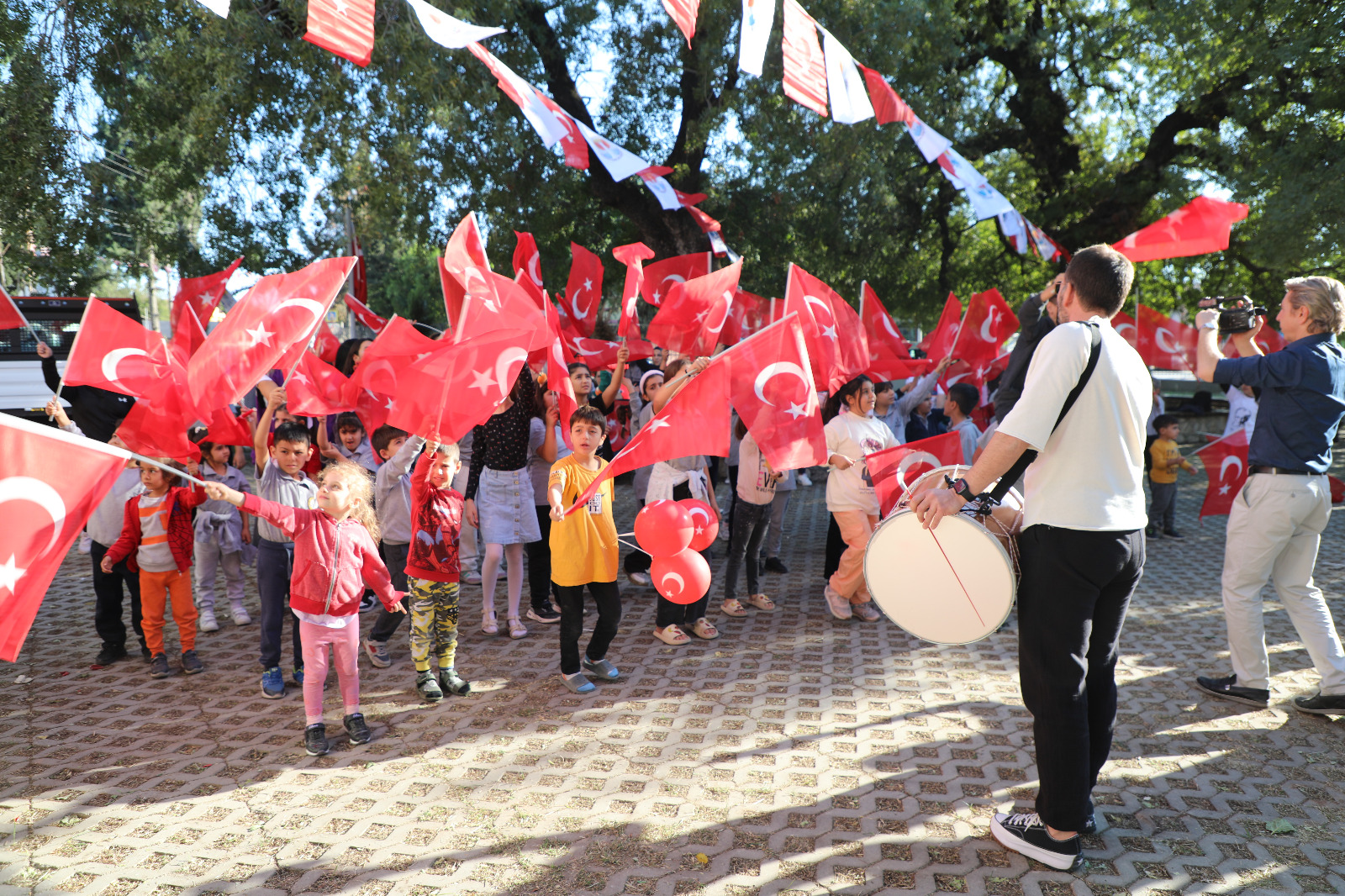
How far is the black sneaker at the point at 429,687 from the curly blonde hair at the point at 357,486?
0.96 metres

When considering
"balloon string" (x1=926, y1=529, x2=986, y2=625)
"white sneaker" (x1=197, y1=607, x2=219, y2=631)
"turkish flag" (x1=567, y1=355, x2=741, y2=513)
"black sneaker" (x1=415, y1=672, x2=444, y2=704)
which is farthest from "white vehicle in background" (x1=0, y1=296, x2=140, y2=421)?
"balloon string" (x1=926, y1=529, x2=986, y2=625)

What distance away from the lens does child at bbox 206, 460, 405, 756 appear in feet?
14.1

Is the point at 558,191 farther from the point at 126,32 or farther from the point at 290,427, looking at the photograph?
the point at 290,427

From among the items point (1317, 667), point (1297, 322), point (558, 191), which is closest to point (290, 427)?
point (1297, 322)

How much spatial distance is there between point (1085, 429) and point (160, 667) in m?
5.50

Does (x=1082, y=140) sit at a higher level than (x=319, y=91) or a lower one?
higher

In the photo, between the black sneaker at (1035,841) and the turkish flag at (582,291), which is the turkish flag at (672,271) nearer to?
the turkish flag at (582,291)

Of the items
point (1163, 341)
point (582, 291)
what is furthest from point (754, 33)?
point (1163, 341)

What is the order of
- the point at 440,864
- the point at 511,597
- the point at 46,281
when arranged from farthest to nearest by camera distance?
1. the point at 46,281
2. the point at 511,597
3. the point at 440,864

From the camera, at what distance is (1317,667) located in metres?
4.53

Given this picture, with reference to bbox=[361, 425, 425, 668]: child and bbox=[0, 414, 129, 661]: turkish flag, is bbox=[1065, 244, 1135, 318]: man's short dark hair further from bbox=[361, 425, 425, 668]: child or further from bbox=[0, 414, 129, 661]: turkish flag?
bbox=[361, 425, 425, 668]: child

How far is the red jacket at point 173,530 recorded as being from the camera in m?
5.43

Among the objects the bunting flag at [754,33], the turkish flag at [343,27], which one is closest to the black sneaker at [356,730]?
the turkish flag at [343,27]

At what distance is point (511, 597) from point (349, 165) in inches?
246
